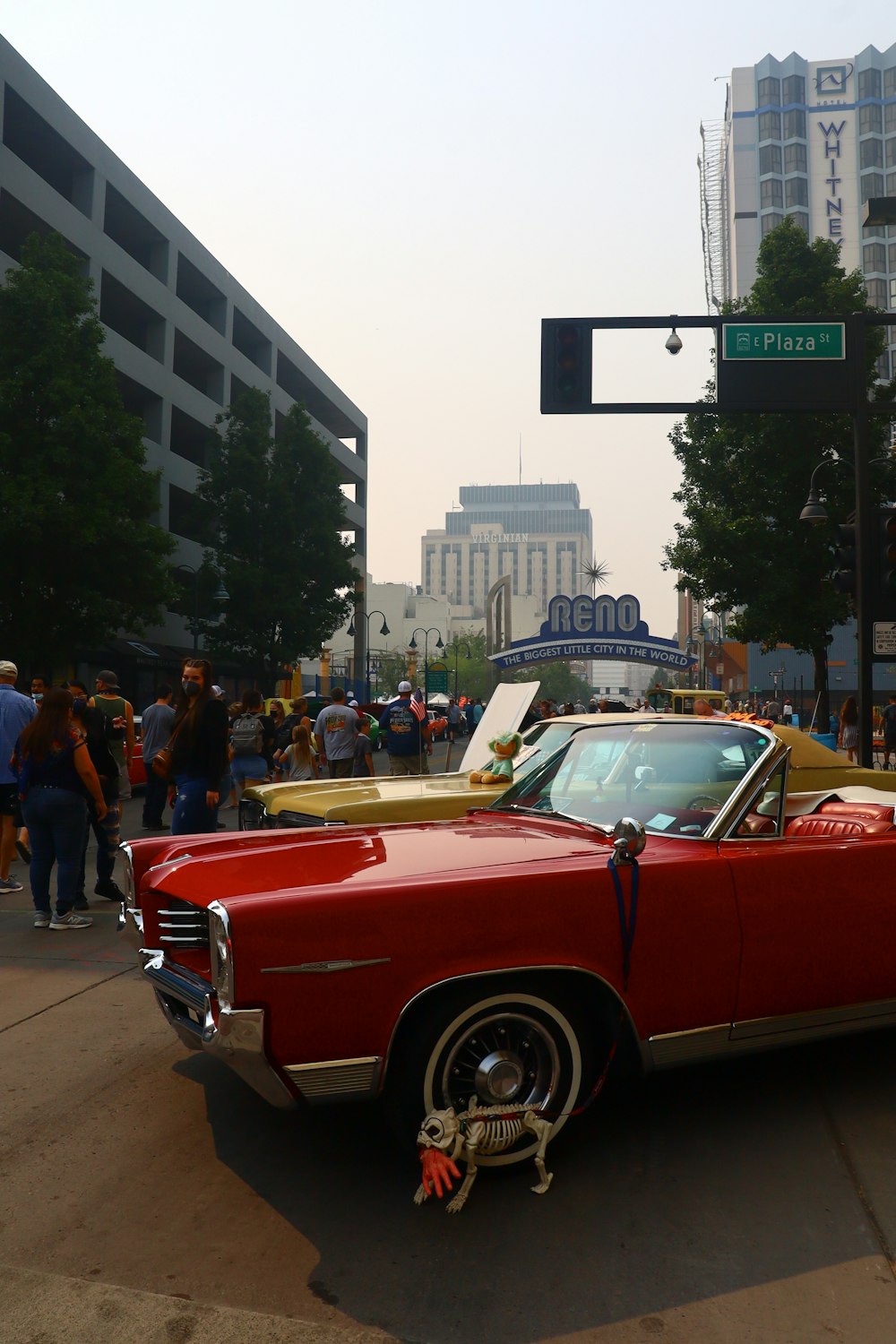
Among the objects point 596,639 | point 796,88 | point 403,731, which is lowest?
point 403,731

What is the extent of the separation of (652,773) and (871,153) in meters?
95.2

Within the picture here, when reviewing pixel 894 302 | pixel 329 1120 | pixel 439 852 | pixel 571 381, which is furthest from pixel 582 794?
pixel 894 302

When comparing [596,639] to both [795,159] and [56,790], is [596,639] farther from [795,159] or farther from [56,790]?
[795,159]

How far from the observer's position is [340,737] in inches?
538

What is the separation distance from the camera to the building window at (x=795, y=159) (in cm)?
8419

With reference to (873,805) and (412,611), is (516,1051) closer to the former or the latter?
(873,805)

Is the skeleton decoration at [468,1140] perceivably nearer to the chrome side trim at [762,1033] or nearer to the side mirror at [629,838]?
the chrome side trim at [762,1033]

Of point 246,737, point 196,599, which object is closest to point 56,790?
point 246,737

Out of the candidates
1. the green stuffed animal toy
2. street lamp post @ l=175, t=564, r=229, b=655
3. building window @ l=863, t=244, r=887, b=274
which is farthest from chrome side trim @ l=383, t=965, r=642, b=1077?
building window @ l=863, t=244, r=887, b=274

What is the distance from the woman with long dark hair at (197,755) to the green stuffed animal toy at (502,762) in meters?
1.78

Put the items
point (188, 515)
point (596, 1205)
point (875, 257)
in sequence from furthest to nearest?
point (875, 257) < point (188, 515) < point (596, 1205)

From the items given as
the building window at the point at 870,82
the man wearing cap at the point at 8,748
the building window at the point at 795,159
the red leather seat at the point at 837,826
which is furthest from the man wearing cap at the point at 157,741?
the building window at the point at 870,82

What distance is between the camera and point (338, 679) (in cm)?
6725

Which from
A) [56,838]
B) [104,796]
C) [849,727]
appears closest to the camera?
[56,838]
